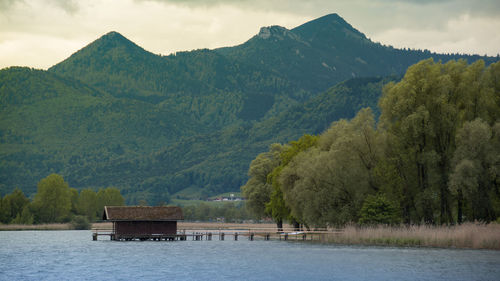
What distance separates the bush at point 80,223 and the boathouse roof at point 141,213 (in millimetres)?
53714

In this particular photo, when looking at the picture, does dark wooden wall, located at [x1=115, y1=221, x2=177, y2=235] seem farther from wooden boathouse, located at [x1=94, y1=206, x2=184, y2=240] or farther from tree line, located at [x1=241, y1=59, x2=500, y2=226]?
tree line, located at [x1=241, y1=59, x2=500, y2=226]

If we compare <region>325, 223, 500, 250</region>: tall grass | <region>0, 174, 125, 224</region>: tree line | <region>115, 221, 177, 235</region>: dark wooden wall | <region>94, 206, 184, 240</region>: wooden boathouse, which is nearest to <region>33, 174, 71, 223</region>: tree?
<region>0, 174, 125, 224</region>: tree line

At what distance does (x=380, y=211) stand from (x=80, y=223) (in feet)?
310

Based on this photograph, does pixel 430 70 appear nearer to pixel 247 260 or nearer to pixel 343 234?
pixel 343 234

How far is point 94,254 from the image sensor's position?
6769 centimetres

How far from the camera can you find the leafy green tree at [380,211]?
69.2 metres

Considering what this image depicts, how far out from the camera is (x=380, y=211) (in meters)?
69.6

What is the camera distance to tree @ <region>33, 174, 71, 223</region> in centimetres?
14275

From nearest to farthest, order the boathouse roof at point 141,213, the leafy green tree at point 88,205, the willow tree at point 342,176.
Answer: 1. the willow tree at point 342,176
2. the boathouse roof at point 141,213
3. the leafy green tree at point 88,205

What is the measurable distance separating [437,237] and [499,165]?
350 inches

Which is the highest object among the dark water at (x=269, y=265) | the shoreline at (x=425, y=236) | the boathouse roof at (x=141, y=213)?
the boathouse roof at (x=141, y=213)

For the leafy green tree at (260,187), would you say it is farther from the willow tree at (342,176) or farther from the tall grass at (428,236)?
the tall grass at (428,236)

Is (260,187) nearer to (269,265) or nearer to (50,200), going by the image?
(269,265)

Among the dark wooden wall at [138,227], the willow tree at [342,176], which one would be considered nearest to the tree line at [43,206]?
the dark wooden wall at [138,227]
